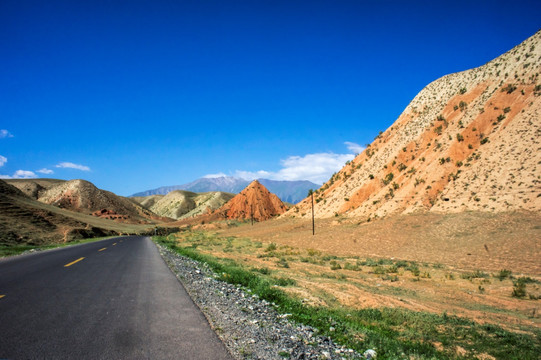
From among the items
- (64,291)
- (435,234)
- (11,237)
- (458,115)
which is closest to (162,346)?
(64,291)

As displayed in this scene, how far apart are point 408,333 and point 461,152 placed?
38.1 metres

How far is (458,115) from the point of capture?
145ft

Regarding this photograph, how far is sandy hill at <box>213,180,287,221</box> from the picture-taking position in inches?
3691

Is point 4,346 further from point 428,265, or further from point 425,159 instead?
point 425,159

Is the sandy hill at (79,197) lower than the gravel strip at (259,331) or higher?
higher

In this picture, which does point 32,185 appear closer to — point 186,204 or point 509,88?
point 186,204

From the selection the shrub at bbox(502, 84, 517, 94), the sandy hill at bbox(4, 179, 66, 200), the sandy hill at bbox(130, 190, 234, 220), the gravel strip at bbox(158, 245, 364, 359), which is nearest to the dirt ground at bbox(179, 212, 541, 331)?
the gravel strip at bbox(158, 245, 364, 359)

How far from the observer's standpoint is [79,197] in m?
117

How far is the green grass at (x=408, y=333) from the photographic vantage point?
5613mm

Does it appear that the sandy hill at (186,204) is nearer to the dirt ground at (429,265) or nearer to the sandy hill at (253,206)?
the sandy hill at (253,206)

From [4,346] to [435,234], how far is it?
30.6m

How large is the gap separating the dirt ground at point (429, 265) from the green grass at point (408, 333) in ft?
4.22

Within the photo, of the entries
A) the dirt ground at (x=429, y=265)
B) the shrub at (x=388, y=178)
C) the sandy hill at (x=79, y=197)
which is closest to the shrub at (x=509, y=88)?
the shrub at (x=388, y=178)

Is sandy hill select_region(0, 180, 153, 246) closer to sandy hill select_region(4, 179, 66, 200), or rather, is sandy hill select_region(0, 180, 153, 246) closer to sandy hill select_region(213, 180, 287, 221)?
sandy hill select_region(213, 180, 287, 221)
